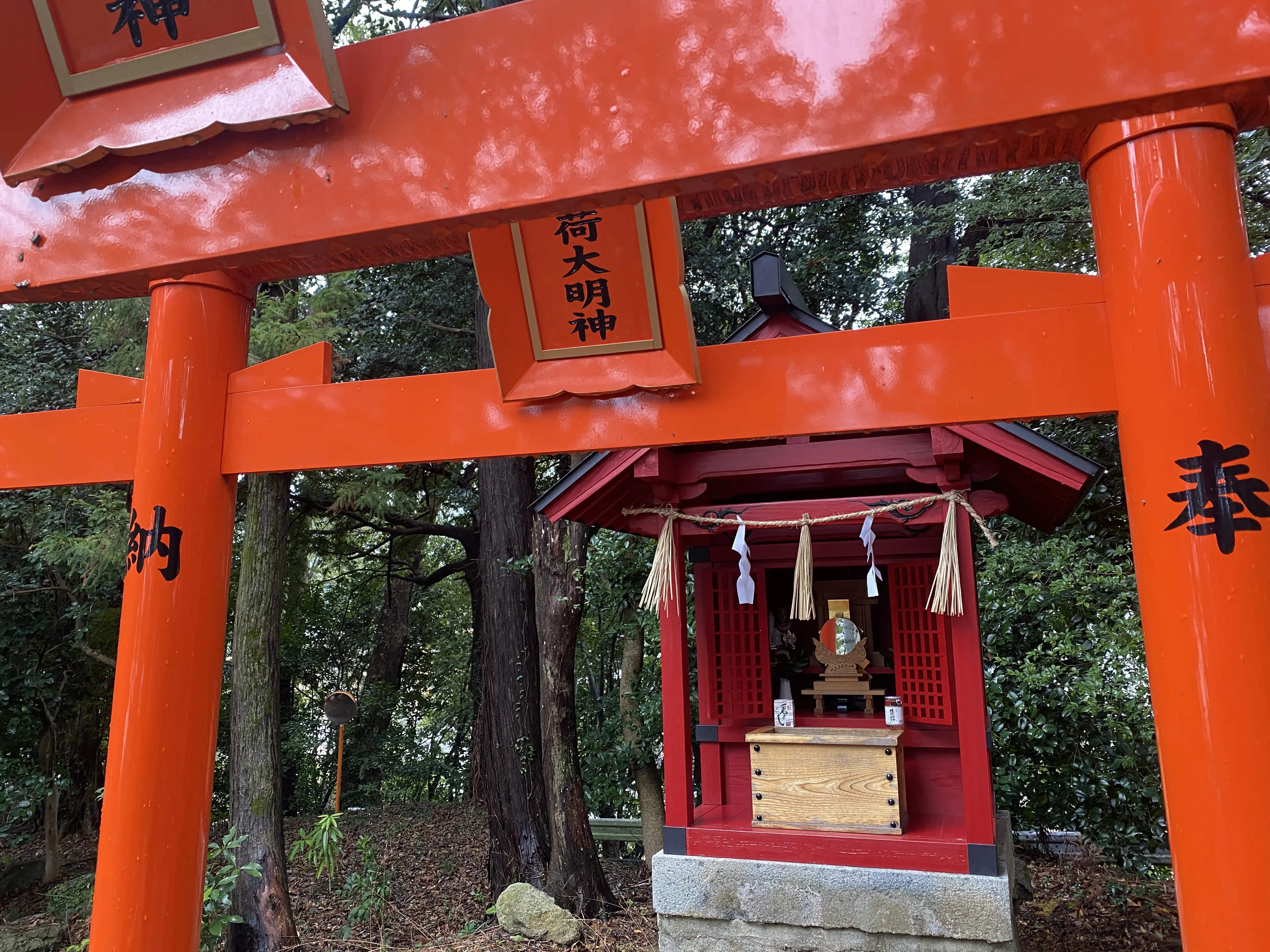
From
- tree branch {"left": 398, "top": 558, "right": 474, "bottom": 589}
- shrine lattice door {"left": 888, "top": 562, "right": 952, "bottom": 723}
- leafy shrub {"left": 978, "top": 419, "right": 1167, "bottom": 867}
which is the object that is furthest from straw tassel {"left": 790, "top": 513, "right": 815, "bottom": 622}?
tree branch {"left": 398, "top": 558, "right": 474, "bottom": 589}

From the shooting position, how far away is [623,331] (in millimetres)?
2539

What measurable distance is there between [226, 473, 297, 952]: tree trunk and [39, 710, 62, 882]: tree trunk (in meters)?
3.60

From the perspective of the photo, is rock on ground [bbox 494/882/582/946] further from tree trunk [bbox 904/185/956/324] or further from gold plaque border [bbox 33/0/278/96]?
tree trunk [bbox 904/185/956/324]

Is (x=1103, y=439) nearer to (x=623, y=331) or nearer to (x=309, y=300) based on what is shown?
(x=623, y=331)

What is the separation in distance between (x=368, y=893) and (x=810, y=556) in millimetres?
5716

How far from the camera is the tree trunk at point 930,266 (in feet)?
29.6

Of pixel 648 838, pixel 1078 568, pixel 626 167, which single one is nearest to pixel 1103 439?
pixel 1078 568

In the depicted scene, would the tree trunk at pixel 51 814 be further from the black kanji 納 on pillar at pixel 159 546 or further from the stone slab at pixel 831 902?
the black kanji 納 on pillar at pixel 159 546

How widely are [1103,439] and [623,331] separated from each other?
652 cm

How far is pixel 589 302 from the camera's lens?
8.55 ft

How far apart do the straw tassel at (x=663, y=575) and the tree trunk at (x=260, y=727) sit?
13.9 ft

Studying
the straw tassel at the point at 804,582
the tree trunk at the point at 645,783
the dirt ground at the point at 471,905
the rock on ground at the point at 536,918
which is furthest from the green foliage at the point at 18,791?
the straw tassel at the point at 804,582

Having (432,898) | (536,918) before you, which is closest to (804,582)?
(536,918)

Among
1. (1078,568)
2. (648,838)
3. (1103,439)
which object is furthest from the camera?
(648,838)
